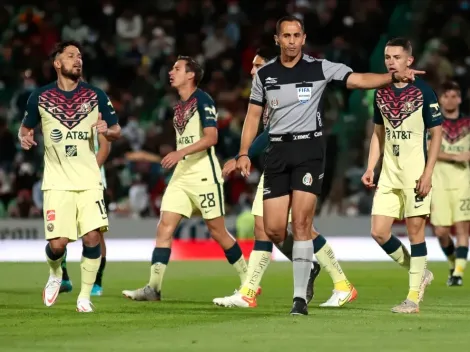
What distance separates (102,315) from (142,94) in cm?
1371

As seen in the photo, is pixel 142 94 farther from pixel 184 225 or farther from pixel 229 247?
pixel 229 247

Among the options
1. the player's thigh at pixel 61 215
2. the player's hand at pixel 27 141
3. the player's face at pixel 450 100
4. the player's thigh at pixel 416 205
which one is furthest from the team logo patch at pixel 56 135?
the player's face at pixel 450 100

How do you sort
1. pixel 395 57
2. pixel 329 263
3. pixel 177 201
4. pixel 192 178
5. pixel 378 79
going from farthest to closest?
pixel 192 178 < pixel 177 201 < pixel 329 263 < pixel 395 57 < pixel 378 79

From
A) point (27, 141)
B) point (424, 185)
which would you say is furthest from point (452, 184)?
point (27, 141)

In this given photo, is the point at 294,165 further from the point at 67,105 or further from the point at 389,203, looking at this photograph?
the point at 67,105

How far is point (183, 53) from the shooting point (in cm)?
2338

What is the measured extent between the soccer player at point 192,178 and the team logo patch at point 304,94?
2.23 m

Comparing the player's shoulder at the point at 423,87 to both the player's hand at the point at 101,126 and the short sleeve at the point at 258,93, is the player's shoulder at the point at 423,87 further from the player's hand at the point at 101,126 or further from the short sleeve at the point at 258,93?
the player's hand at the point at 101,126

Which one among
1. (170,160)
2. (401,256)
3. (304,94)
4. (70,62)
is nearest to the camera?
(304,94)

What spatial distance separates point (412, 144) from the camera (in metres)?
9.78

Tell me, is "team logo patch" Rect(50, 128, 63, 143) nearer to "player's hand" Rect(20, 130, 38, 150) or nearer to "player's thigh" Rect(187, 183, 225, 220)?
"player's hand" Rect(20, 130, 38, 150)

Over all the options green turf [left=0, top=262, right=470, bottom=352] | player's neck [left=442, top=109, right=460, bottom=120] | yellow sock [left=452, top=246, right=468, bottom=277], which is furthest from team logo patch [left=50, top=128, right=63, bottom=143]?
player's neck [left=442, top=109, right=460, bottom=120]

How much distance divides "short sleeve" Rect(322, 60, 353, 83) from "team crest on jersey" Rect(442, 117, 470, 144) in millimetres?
5362

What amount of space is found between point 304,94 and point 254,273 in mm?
1911
